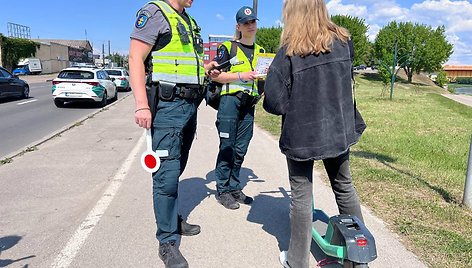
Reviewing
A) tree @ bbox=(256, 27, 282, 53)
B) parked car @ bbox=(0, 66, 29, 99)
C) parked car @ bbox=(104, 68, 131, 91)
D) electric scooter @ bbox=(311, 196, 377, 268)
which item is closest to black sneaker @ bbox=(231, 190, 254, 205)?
electric scooter @ bbox=(311, 196, 377, 268)

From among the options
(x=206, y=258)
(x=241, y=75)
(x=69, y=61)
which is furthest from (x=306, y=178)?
(x=69, y=61)

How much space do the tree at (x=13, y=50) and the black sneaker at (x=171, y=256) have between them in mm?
53385

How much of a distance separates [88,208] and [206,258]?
177cm

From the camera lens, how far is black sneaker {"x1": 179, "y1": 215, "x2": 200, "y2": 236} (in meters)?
3.56

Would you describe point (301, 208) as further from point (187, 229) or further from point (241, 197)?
point (241, 197)

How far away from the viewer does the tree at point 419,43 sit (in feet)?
185

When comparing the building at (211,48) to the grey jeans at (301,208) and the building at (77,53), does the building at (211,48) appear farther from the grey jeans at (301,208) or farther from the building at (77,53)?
the building at (77,53)

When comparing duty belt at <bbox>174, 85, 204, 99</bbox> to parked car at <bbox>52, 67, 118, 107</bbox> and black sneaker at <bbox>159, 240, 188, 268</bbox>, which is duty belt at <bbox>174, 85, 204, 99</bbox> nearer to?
black sneaker at <bbox>159, 240, 188, 268</bbox>

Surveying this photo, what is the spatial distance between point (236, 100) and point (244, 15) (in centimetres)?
88

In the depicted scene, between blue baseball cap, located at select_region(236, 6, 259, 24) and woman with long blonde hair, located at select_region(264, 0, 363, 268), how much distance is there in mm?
1428

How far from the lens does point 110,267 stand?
116 inches

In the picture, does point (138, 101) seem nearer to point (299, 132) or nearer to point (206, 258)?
point (299, 132)

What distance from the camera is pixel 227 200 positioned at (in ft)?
14.2

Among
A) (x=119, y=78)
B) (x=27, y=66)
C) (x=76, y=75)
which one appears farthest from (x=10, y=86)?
(x=27, y=66)
